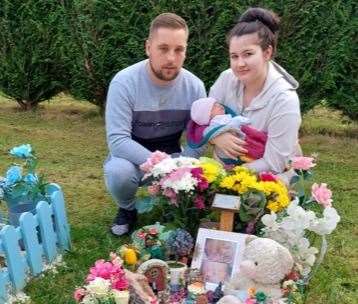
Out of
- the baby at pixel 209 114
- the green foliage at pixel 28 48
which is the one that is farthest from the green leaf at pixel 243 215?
the green foliage at pixel 28 48

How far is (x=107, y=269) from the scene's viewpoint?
265 cm

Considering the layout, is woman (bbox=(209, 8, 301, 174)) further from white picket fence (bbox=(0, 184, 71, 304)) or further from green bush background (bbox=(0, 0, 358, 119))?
green bush background (bbox=(0, 0, 358, 119))

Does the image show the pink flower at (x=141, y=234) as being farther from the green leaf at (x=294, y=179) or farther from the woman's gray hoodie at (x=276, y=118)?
the green leaf at (x=294, y=179)

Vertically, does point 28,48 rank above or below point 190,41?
below

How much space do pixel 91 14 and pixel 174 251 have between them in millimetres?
3774

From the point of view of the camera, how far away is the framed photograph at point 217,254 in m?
3.04

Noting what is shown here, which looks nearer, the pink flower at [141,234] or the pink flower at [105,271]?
the pink flower at [105,271]

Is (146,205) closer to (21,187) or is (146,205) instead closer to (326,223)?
(21,187)

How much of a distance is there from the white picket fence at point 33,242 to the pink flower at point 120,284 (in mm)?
599

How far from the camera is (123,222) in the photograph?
12.7 ft

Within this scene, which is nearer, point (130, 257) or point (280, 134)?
point (130, 257)

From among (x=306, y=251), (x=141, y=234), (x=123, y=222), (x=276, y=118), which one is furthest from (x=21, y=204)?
(x=306, y=251)

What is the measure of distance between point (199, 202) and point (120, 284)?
2.60ft

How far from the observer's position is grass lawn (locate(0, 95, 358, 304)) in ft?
10.7
